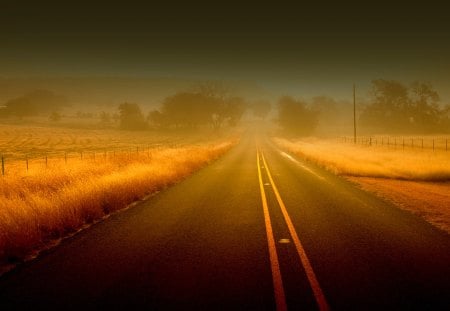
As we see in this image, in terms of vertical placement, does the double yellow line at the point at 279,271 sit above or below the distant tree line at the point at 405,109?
below

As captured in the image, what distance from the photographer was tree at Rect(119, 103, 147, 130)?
105 m

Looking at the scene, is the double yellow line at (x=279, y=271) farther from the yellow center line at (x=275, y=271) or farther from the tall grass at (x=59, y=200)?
the tall grass at (x=59, y=200)

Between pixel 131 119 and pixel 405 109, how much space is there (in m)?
79.6

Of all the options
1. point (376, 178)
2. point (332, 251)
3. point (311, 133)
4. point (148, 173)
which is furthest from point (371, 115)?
A: point (332, 251)

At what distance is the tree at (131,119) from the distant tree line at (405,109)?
69859 millimetres

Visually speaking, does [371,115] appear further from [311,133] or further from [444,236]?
[444,236]

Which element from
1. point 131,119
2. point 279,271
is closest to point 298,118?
point 131,119

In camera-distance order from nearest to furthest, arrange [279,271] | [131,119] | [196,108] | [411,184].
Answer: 1. [279,271]
2. [411,184]
3. [196,108]
4. [131,119]

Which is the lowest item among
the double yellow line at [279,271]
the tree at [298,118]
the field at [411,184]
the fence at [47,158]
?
the field at [411,184]

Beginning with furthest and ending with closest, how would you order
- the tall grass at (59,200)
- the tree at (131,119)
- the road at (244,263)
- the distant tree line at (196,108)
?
the tree at (131,119), the distant tree line at (196,108), the tall grass at (59,200), the road at (244,263)

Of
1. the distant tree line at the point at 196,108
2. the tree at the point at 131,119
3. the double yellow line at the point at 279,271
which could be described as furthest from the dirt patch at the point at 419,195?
the tree at the point at 131,119

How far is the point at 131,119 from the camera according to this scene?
105562 millimetres

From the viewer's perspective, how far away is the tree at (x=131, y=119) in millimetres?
104556

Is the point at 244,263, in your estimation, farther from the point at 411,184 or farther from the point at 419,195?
the point at 411,184
